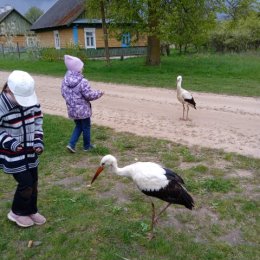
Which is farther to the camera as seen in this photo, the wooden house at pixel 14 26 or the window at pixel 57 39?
the wooden house at pixel 14 26

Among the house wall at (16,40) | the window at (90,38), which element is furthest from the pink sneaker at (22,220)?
the house wall at (16,40)

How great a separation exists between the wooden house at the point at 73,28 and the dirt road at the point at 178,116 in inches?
886

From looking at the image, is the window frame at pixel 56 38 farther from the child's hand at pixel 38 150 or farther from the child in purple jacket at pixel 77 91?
the child's hand at pixel 38 150

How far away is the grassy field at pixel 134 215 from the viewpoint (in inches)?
166

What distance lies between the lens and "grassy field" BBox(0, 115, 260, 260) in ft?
13.9

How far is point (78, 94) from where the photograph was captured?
7074mm

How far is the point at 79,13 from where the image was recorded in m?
36.2

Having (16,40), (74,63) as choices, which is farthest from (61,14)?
(74,63)

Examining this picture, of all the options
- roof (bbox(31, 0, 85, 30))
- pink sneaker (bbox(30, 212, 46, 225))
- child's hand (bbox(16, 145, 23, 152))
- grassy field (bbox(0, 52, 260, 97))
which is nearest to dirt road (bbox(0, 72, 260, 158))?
grassy field (bbox(0, 52, 260, 97))

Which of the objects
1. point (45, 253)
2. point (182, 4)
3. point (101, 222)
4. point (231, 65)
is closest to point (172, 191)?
point (101, 222)

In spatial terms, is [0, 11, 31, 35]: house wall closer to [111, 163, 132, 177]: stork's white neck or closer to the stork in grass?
[111, 163, 132, 177]: stork's white neck

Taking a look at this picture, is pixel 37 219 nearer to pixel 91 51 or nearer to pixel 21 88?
pixel 21 88

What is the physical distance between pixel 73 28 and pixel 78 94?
3112 centimetres

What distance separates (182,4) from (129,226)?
15901mm
